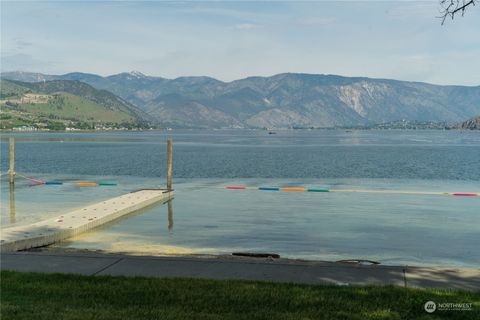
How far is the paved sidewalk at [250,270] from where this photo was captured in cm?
1180

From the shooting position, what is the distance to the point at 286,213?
32.6 m

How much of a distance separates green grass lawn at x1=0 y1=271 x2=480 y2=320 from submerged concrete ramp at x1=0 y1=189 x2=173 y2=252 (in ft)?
25.7

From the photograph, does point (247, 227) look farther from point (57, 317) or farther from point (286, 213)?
point (57, 317)

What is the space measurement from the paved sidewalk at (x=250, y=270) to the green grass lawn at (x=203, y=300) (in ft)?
2.90

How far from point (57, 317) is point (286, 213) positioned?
2433 cm

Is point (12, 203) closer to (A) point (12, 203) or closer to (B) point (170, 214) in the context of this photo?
(A) point (12, 203)

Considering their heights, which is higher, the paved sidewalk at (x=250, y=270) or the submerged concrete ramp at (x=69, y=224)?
the paved sidewalk at (x=250, y=270)

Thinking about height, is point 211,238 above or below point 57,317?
below

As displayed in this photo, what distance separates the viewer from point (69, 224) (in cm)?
2464

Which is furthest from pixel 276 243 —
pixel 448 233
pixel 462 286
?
pixel 462 286
